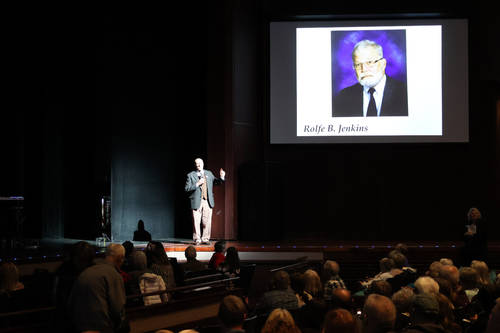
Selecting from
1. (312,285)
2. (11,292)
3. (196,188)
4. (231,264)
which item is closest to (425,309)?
(312,285)

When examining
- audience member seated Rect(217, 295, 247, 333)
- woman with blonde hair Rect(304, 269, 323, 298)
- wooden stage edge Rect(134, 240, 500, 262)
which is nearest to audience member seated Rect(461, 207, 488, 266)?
wooden stage edge Rect(134, 240, 500, 262)

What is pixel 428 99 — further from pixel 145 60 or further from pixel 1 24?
pixel 1 24

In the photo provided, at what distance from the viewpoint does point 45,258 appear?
27.1ft

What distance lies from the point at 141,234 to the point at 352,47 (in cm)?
534

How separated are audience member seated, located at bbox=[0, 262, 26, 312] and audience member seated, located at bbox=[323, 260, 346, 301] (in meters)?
2.24

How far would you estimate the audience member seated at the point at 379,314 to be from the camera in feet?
9.32

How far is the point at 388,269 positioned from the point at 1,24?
316 inches

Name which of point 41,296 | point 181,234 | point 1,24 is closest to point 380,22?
point 181,234

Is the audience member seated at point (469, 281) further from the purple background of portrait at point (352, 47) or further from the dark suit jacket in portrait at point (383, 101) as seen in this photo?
the purple background of portrait at point (352, 47)

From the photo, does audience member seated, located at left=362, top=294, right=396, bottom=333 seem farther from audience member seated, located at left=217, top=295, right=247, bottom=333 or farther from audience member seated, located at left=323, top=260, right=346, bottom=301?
audience member seated, located at left=323, top=260, right=346, bottom=301

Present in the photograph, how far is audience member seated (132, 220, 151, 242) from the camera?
11.4m

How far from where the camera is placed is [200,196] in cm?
1056

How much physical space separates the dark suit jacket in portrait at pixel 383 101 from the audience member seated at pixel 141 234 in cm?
416

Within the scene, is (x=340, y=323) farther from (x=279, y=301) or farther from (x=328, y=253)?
(x=328, y=253)
